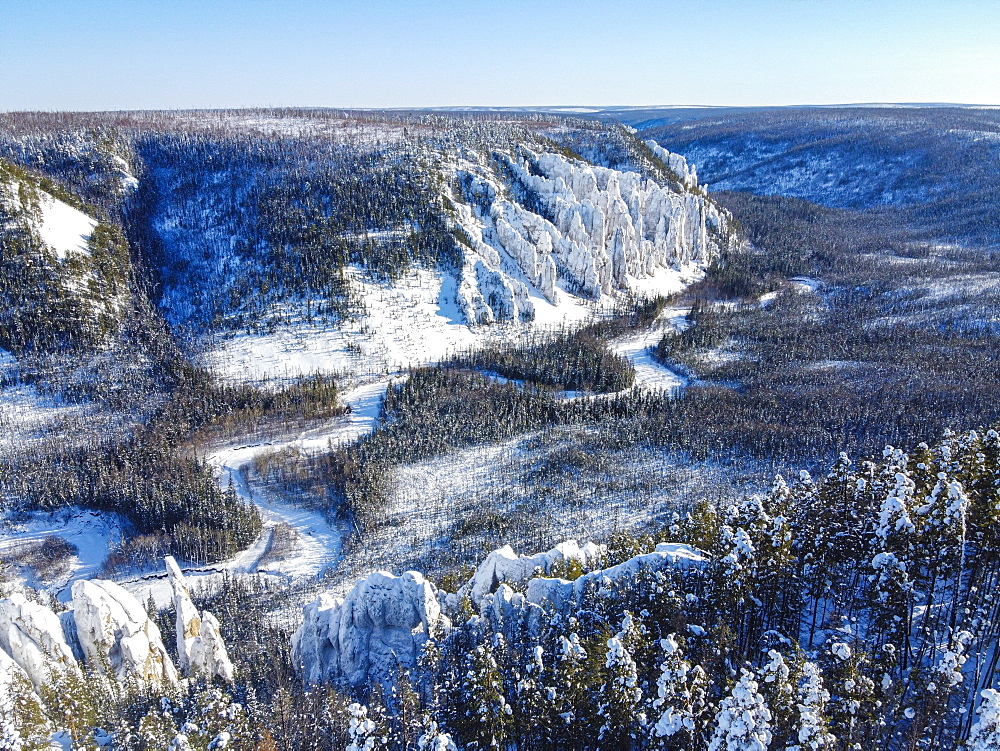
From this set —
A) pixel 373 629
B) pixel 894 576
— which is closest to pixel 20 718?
pixel 373 629

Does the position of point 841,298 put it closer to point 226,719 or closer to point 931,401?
point 931,401

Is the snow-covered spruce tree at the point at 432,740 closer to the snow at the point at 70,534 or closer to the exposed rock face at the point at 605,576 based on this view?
the exposed rock face at the point at 605,576

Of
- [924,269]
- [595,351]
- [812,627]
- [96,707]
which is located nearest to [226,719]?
[96,707]

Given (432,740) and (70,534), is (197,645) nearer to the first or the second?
(432,740)

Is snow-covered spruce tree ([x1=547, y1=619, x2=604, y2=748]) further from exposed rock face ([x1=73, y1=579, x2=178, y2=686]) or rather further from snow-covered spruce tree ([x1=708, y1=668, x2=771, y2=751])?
exposed rock face ([x1=73, y1=579, x2=178, y2=686])

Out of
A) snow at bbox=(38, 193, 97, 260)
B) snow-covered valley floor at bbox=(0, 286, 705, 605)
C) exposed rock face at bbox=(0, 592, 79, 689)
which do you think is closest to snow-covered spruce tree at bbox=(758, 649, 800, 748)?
exposed rock face at bbox=(0, 592, 79, 689)
